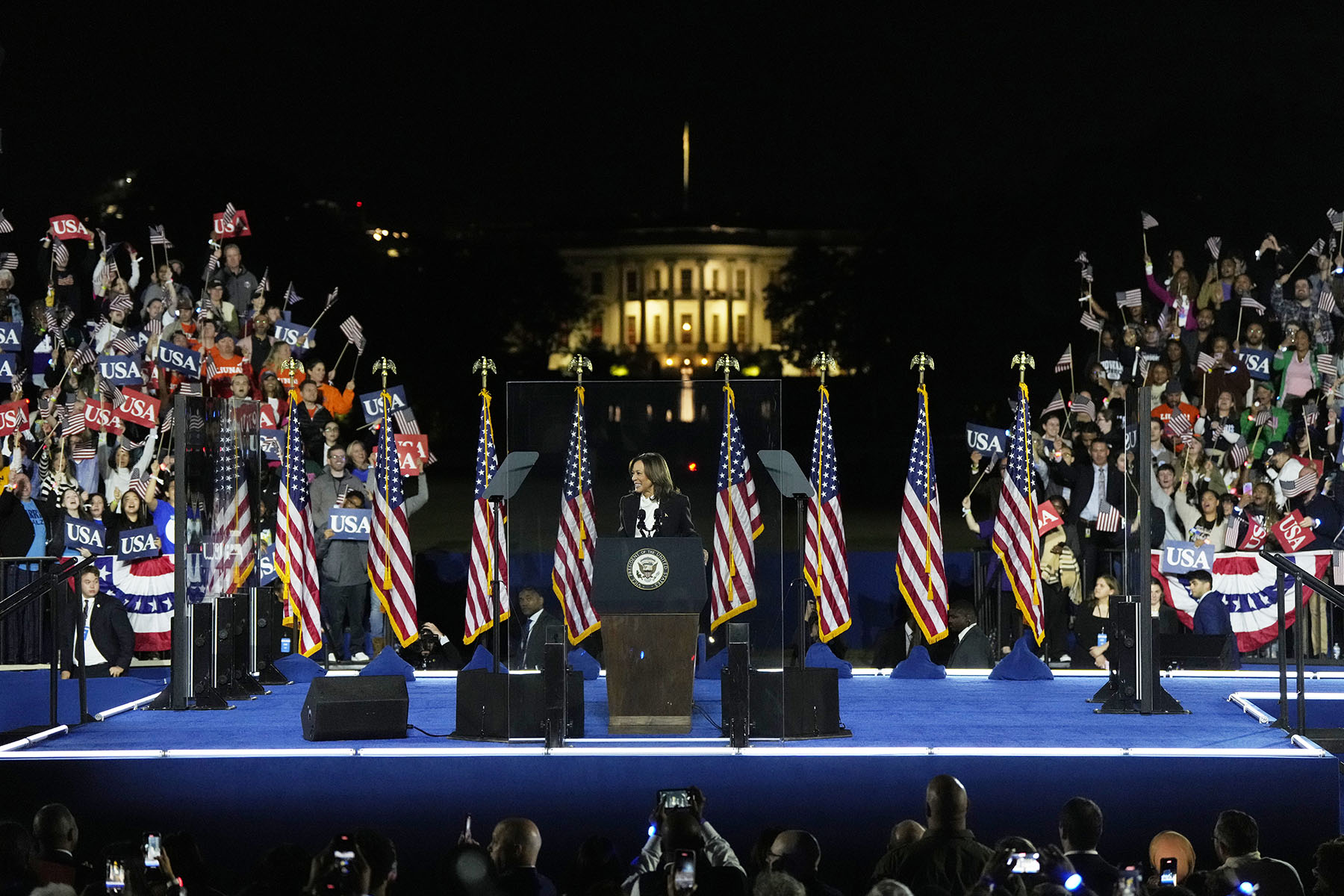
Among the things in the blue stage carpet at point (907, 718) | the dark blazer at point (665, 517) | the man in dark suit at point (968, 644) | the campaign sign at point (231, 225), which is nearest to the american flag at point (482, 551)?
the blue stage carpet at point (907, 718)

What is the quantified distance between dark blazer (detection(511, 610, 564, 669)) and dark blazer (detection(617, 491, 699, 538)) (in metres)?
0.74

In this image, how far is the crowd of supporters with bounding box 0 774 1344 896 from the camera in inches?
243

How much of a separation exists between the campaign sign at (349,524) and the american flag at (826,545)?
4.25m

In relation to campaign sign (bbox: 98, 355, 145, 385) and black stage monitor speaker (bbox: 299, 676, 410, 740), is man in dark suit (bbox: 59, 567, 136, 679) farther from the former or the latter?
black stage monitor speaker (bbox: 299, 676, 410, 740)

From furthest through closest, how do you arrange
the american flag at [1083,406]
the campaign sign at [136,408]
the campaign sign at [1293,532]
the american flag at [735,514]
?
the american flag at [1083,406], the campaign sign at [136,408], the campaign sign at [1293,532], the american flag at [735,514]

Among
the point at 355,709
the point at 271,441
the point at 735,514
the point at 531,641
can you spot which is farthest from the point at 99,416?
the point at 735,514

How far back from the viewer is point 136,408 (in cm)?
1717

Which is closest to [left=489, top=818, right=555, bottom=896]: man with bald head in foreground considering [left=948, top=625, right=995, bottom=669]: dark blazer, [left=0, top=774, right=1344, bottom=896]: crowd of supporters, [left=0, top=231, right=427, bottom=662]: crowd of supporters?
[left=0, top=774, right=1344, bottom=896]: crowd of supporters

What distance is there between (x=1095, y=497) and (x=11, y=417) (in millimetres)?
11250

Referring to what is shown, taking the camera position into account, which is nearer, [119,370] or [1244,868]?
[1244,868]

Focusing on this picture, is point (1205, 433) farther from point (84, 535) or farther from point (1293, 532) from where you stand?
point (84, 535)

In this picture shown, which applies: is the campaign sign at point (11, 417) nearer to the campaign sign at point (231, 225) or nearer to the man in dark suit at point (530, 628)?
the campaign sign at point (231, 225)

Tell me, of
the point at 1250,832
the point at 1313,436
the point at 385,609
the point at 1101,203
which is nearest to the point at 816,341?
→ the point at 1101,203

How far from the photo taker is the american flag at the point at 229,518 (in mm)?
12656
